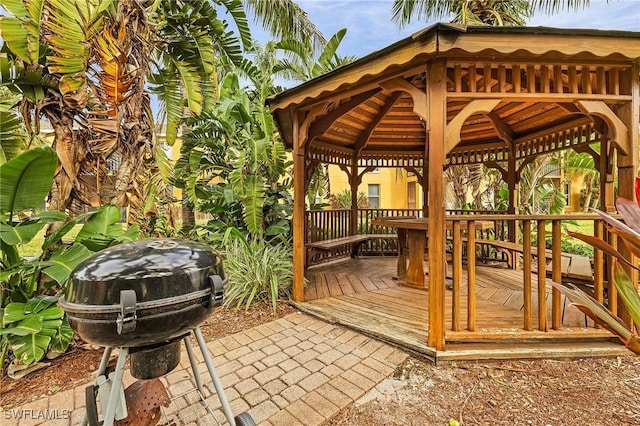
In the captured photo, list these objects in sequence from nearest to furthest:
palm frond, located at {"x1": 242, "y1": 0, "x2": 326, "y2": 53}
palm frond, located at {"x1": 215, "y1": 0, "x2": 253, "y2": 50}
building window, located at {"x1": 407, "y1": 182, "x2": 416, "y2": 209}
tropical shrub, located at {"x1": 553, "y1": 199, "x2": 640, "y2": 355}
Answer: tropical shrub, located at {"x1": 553, "y1": 199, "x2": 640, "y2": 355}, palm frond, located at {"x1": 215, "y1": 0, "x2": 253, "y2": 50}, palm frond, located at {"x1": 242, "y1": 0, "x2": 326, "y2": 53}, building window, located at {"x1": 407, "y1": 182, "x2": 416, "y2": 209}

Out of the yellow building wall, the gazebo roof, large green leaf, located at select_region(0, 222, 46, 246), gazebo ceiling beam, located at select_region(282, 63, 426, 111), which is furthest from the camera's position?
the yellow building wall

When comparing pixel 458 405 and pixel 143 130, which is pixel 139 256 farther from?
pixel 143 130

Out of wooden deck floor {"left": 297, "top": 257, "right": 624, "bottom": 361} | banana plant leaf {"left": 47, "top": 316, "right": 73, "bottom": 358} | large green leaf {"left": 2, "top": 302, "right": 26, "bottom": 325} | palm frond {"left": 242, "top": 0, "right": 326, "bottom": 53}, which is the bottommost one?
wooden deck floor {"left": 297, "top": 257, "right": 624, "bottom": 361}

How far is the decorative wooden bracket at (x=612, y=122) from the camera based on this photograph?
9.21 feet

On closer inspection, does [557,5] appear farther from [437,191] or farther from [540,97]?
[437,191]

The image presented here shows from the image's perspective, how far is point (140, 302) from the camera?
123 cm

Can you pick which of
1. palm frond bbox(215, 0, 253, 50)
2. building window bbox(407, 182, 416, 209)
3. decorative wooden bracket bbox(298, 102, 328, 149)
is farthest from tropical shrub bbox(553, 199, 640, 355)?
building window bbox(407, 182, 416, 209)

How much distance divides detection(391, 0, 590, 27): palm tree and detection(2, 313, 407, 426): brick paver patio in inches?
329

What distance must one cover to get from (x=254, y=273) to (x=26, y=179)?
279cm

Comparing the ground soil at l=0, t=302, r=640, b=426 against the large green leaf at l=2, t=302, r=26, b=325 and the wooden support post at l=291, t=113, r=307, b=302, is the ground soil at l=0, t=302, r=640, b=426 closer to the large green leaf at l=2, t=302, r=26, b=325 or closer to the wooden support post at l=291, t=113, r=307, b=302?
the large green leaf at l=2, t=302, r=26, b=325

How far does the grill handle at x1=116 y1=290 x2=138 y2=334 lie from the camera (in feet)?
3.85

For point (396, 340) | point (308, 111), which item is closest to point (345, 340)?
point (396, 340)

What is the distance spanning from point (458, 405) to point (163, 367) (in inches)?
83.7

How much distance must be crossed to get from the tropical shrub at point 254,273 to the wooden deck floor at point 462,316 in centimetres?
47
